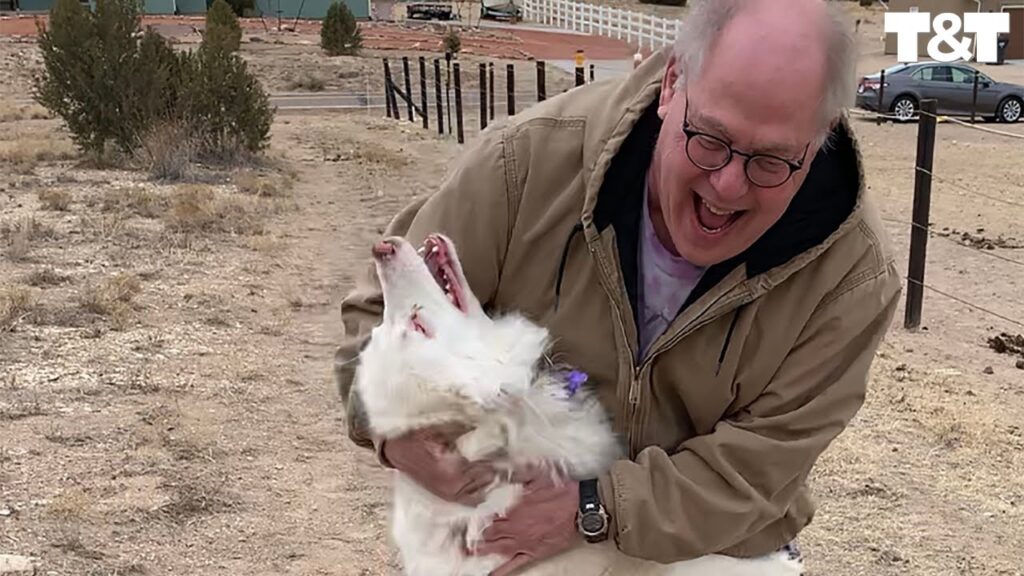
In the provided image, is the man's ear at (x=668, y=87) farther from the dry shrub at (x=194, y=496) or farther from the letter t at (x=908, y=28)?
the letter t at (x=908, y=28)

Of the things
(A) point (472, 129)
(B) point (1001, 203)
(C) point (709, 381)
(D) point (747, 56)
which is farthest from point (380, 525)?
(A) point (472, 129)

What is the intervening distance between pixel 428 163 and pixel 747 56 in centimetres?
1267

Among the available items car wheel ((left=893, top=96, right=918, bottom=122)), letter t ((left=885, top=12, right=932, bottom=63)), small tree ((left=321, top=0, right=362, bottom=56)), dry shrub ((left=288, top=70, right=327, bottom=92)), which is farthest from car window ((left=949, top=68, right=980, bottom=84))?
small tree ((left=321, top=0, right=362, bottom=56))

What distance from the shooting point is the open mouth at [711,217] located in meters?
1.84

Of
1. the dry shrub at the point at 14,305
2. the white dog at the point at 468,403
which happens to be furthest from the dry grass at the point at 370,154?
the white dog at the point at 468,403

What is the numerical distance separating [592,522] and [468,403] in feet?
1.08

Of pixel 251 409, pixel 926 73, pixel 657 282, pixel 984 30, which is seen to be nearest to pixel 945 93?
pixel 926 73

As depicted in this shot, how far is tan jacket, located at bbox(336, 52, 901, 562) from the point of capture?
1981mm

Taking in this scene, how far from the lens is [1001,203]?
11.9 meters

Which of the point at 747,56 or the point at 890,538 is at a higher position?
the point at 747,56

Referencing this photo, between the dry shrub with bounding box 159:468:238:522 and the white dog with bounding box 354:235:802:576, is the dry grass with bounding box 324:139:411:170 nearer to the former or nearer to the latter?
the dry shrub with bounding box 159:468:238:522

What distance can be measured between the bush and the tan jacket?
11.3 metres

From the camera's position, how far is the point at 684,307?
79.3 inches

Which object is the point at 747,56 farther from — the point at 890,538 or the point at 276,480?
the point at 276,480
